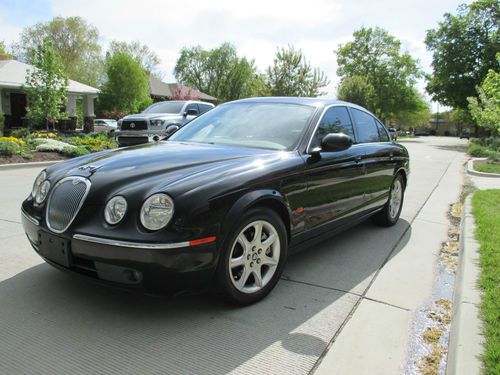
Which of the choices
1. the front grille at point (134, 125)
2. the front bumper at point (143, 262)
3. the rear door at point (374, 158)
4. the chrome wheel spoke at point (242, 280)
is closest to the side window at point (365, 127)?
the rear door at point (374, 158)

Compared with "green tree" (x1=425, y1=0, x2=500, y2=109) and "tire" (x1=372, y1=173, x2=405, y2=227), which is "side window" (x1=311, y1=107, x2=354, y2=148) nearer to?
"tire" (x1=372, y1=173, x2=405, y2=227)

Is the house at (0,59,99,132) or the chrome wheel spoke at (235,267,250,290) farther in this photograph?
the house at (0,59,99,132)

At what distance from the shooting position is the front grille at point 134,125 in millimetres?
13742

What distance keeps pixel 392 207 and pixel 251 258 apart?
3353mm

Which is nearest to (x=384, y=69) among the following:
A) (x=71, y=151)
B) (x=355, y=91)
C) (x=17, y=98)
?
(x=355, y=91)

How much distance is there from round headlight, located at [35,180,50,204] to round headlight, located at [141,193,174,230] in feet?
3.31

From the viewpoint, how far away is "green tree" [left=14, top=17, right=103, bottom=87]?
5516 centimetres

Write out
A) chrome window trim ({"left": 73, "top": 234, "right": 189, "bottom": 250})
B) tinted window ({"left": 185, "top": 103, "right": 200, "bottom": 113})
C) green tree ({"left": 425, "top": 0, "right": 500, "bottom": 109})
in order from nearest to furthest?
1. chrome window trim ({"left": 73, "top": 234, "right": 189, "bottom": 250})
2. tinted window ({"left": 185, "top": 103, "right": 200, "bottom": 113})
3. green tree ({"left": 425, "top": 0, "right": 500, "bottom": 109})

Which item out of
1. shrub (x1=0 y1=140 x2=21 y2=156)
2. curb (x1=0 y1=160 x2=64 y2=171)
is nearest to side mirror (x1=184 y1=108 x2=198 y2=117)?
curb (x1=0 y1=160 x2=64 y2=171)

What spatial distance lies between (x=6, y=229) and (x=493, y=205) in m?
6.84

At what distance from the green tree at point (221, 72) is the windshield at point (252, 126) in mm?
61104

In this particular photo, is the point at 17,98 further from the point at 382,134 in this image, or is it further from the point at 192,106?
the point at 382,134

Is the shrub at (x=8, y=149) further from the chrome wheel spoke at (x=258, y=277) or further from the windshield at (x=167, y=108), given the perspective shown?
the chrome wheel spoke at (x=258, y=277)

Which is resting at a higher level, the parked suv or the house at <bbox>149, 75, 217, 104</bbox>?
the house at <bbox>149, 75, 217, 104</bbox>
